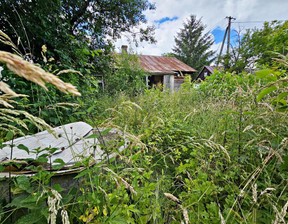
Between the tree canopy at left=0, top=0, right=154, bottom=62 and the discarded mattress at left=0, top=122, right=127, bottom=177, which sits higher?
the tree canopy at left=0, top=0, right=154, bottom=62

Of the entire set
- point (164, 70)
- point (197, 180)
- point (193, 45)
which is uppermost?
point (193, 45)

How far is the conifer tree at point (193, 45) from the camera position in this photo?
27750 millimetres

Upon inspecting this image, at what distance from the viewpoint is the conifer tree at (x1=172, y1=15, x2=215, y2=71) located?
Answer: 2775cm

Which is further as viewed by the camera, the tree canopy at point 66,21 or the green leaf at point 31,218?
the tree canopy at point 66,21

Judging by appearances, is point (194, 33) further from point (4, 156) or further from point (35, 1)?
point (4, 156)

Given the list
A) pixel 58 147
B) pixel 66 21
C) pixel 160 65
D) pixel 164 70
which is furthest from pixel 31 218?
pixel 160 65

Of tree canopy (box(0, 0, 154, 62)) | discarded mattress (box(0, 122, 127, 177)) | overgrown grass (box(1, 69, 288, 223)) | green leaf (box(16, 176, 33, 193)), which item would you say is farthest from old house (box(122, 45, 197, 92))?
green leaf (box(16, 176, 33, 193))

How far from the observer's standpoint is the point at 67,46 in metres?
2.71

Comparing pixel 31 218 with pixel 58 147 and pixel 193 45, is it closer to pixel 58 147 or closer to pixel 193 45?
pixel 58 147

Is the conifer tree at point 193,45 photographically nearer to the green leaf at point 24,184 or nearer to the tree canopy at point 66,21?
the tree canopy at point 66,21

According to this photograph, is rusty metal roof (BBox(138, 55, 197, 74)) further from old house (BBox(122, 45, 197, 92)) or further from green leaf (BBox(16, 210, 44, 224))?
green leaf (BBox(16, 210, 44, 224))

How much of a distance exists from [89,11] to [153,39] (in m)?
2.34

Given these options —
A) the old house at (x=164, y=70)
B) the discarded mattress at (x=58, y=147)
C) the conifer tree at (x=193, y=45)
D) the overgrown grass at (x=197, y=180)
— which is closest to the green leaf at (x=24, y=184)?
the overgrown grass at (x=197, y=180)

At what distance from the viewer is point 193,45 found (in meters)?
28.3
